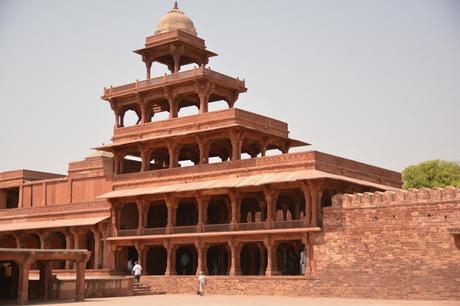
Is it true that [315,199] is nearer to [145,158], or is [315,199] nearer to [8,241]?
[145,158]

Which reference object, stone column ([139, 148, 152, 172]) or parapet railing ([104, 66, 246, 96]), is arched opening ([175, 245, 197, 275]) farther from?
parapet railing ([104, 66, 246, 96])

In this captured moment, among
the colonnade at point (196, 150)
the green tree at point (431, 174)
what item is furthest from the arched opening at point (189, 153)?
the green tree at point (431, 174)

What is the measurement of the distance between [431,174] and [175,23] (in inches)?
1041

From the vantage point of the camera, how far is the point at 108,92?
43.2m

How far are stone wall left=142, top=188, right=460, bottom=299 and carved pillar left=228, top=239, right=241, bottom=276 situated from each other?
5.71ft

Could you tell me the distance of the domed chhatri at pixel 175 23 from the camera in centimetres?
4262

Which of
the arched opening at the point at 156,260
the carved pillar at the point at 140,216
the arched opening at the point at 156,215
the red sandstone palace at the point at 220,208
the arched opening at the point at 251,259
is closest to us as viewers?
the red sandstone palace at the point at 220,208

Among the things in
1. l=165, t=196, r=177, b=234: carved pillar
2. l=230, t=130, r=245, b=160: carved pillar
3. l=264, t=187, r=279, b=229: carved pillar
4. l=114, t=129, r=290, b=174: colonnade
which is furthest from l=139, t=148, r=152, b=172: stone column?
l=264, t=187, r=279, b=229: carved pillar

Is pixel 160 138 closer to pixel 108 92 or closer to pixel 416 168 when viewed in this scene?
pixel 108 92

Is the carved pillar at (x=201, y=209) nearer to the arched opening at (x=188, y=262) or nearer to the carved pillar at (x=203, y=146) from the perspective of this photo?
the carved pillar at (x=203, y=146)

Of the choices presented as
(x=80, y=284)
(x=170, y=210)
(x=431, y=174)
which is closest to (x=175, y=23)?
(x=170, y=210)

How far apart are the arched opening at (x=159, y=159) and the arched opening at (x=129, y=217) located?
130 inches

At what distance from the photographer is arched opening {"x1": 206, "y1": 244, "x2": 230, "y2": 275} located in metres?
40.1

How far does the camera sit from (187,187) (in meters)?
36.4
